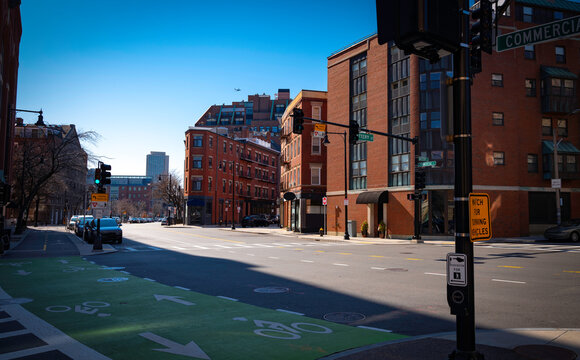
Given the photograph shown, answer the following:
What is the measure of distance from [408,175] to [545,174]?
11712 millimetres

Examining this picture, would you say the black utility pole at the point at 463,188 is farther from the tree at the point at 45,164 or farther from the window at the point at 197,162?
the window at the point at 197,162

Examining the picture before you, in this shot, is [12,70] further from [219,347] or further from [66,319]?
[219,347]

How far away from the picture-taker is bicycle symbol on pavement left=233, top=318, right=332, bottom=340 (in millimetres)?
6488

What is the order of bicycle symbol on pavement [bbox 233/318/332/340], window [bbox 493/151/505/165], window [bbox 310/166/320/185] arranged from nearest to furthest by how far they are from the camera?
bicycle symbol on pavement [bbox 233/318/332/340] < window [bbox 493/151/505/165] < window [bbox 310/166/320/185]

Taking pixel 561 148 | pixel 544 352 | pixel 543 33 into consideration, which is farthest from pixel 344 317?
pixel 561 148

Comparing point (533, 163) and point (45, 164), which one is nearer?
point (533, 163)

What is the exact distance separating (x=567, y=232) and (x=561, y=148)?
10014 millimetres

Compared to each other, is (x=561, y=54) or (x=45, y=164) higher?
A: (x=561, y=54)

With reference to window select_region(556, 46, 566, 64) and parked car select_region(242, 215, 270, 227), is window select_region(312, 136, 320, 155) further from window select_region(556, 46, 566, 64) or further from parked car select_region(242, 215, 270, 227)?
window select_region(556, 46, 566, 64)

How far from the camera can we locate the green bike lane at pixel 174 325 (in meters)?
5.80

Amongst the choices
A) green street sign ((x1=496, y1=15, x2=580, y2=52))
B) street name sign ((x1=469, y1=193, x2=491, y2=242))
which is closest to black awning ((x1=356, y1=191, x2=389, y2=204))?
green street sign ((x1=496, y1=15, x2=580, y2=52))

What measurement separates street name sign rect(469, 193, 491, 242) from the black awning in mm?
30495

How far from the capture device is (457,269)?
4.43 meters

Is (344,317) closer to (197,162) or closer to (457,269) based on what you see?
(457,269)
